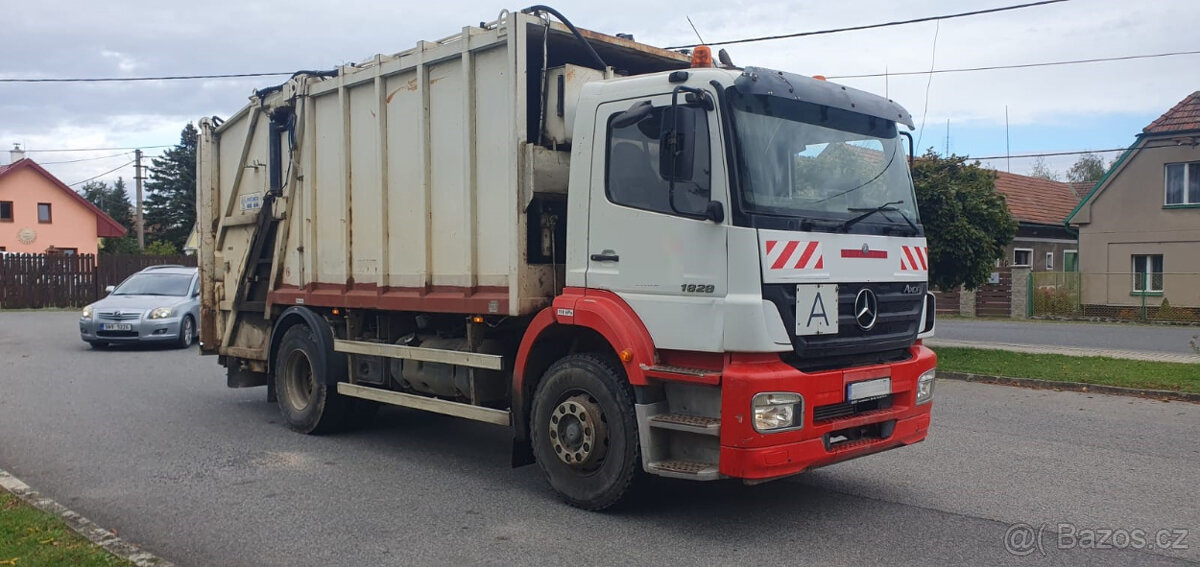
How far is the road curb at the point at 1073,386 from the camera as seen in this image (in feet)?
36.8

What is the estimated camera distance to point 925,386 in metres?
6.47

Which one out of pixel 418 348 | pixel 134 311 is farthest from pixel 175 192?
pixel 418 348

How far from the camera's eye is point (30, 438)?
349 inches

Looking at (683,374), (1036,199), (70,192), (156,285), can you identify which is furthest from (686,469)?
(70,192)

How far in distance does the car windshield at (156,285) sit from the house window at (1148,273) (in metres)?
25.4

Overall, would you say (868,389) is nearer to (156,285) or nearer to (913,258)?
(913,258)

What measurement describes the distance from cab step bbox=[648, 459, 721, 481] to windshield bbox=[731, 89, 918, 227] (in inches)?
58.6

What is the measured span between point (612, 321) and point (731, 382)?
92cm

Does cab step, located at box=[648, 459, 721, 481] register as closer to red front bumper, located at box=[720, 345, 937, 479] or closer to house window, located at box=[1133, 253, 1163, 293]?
red front bumper, located at box=[720, 345, 937, 479]

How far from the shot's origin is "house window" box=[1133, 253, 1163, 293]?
1103 inches

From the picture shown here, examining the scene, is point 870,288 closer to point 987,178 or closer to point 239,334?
point 239,334

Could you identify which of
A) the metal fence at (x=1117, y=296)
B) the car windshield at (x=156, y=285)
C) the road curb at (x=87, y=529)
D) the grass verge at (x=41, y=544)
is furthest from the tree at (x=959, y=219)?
the metal fence at (x=1117, y=296)

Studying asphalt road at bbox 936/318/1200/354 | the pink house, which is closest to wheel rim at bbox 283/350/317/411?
asphalt road at bbox 936/318/1200/354

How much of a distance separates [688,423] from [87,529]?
355 cm
